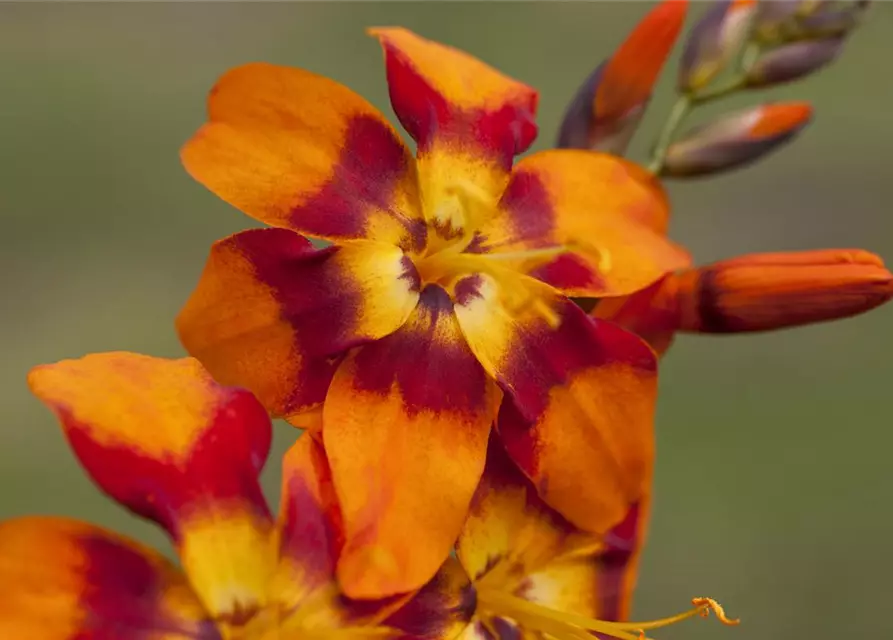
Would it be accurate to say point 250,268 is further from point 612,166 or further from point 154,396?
point 612,166

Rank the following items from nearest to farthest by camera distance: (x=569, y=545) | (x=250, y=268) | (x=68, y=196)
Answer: (x=250, y=268) < (x=569, y=545) < (x=68, y=196)

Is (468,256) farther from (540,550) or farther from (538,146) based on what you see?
(538,146)

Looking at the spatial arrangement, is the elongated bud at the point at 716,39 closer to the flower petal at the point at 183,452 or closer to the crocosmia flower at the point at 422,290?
the crocosmia flower at the point at 422,290

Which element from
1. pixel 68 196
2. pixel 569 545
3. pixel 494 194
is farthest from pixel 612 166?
pixel 68 196

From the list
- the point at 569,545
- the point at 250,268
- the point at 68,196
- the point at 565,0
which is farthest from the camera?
the point at 565,0

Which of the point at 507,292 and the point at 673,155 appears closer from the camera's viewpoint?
the point at 507,292

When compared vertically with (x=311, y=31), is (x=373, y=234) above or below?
above

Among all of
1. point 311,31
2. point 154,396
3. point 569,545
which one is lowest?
point 311,31

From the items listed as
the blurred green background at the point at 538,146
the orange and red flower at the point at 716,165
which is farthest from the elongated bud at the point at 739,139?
the blurred green background at the point at 538,146

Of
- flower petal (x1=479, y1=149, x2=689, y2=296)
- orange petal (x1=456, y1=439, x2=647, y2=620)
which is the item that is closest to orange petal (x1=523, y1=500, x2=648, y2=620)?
orange petal (x1=456, y1=439, x2=647, y2=620)
